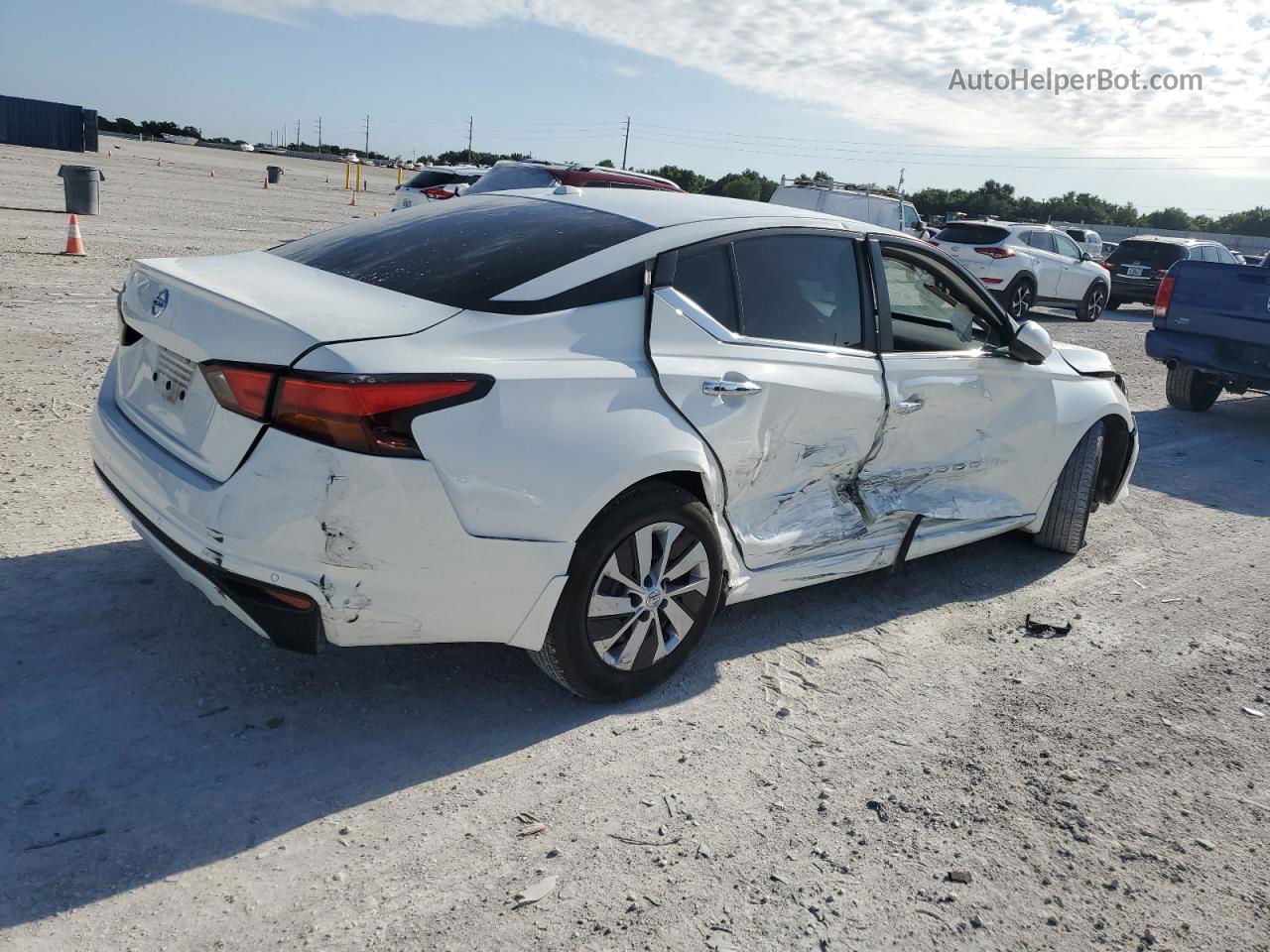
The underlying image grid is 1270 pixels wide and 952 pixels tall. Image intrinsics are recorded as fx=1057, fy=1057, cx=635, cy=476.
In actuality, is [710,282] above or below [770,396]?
above

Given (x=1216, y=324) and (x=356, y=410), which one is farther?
(x=1216, y=324)

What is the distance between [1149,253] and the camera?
21.8 metres

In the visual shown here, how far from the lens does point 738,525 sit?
388cm

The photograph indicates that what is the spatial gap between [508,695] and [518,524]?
0.86m

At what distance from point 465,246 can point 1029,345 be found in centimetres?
272

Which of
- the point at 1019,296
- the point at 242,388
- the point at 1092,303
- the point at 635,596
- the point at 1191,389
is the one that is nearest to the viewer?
the point at 242,388

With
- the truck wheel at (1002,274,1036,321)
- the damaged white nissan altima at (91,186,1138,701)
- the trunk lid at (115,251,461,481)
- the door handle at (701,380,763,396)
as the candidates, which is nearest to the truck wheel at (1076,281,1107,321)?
the truck wheel at (1002,274,1036,321)

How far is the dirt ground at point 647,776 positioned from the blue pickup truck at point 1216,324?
513 centimetres

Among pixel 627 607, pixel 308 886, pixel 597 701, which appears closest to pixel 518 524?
pixel 627 607

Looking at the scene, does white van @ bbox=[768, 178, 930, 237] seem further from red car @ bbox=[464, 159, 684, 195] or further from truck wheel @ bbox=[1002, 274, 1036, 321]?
red car @ bbox=[464, 159, 684, 195]

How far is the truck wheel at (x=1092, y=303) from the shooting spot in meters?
19.2

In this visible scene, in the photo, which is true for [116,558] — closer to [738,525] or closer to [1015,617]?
[738,525]

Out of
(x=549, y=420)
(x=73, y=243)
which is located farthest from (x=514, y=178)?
(x=549, y=420)

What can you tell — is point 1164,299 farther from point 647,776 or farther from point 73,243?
point 73,243
